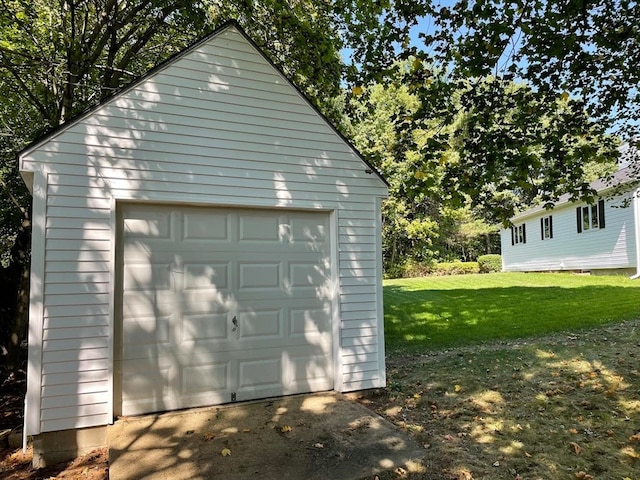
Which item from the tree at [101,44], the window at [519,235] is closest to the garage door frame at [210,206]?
the tree at [101,44]

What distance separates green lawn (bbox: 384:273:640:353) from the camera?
8.55 metres

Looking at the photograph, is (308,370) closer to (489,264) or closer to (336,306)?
(336,306)

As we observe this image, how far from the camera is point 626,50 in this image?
5.47 metres

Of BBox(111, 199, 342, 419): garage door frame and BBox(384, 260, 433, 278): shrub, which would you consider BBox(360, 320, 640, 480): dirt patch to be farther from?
BBox(384, 260, 433, 278): shrub

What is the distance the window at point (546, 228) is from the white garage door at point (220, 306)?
780 inches

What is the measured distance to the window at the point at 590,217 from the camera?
56.6 feet

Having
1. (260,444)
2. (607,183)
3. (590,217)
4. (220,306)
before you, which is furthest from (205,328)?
(590,217)

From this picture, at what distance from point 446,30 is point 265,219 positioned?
11.6ft

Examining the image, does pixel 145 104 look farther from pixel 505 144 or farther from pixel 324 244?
pixel 505 144

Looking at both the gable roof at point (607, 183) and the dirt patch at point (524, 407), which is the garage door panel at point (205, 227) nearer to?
the dirt patch at point (524, 407)

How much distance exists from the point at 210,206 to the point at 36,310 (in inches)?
79.9

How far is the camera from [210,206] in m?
4.92

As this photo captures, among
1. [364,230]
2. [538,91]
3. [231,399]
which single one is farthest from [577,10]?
[231,399]

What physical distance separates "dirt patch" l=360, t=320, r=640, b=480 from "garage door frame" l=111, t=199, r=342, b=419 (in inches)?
35.7
